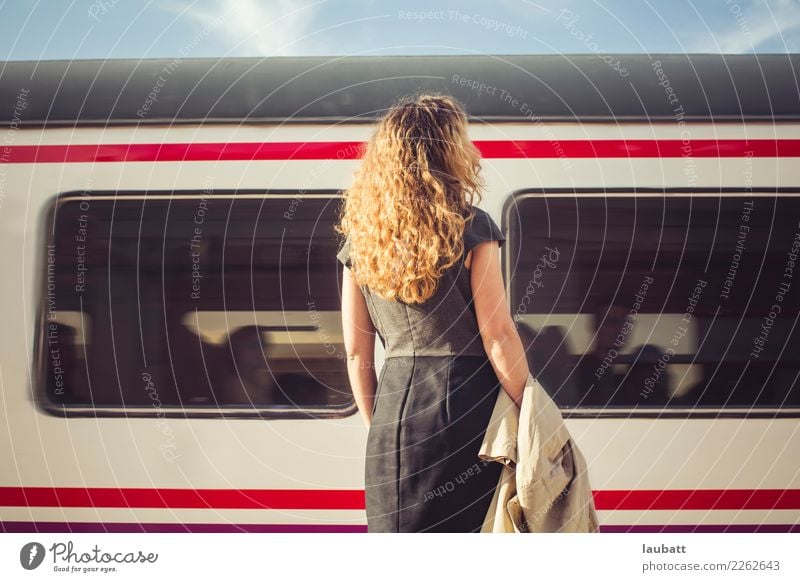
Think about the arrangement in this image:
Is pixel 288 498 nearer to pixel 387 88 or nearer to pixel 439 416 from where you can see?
pixel 439 416

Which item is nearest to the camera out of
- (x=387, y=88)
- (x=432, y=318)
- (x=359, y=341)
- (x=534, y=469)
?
(x=534, y=469)

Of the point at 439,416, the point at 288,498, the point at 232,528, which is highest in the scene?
the point at 439,416

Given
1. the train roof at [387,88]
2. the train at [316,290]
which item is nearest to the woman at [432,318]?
the train at [316,290]

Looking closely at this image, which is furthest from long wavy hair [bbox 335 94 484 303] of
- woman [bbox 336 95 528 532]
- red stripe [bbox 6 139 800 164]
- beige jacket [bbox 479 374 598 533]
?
red stripe [bbox 6 139 800 164]

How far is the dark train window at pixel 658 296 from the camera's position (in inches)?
108

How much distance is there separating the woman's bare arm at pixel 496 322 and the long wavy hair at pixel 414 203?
8 cm

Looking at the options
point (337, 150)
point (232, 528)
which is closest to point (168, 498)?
point (232, 528)

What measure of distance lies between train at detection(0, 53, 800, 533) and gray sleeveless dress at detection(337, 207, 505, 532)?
24.2 inches

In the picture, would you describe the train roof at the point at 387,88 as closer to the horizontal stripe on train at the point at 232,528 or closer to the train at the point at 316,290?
the train at the point at 316,290

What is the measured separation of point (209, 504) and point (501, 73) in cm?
207

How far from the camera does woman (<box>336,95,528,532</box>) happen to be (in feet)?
Result: 6.75
